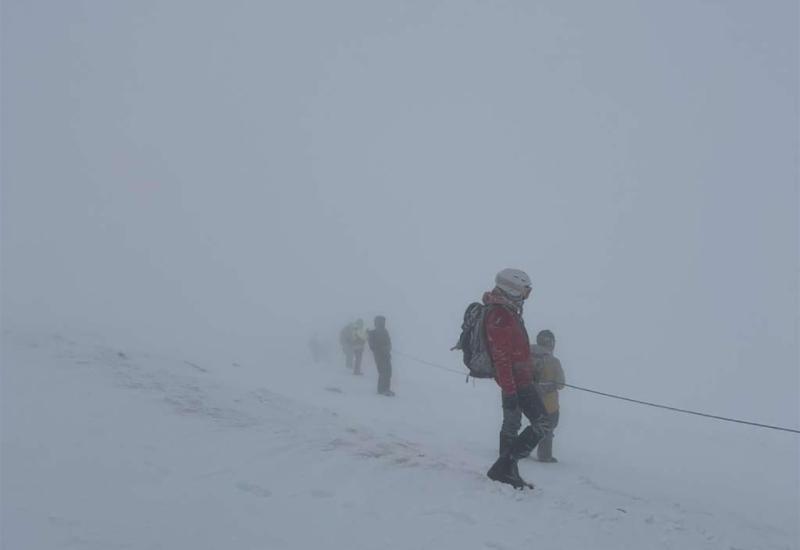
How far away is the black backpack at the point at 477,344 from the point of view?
25.1 ft

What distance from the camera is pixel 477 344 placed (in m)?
7.71

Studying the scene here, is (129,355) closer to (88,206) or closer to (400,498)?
(400,498)

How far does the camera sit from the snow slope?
18.8ft

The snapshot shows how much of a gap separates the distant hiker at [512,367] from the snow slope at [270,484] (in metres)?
0.47

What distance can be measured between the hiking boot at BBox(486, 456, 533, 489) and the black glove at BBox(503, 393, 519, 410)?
0.71 m

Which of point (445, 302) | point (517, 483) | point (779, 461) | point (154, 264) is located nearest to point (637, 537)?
point (517, 483)

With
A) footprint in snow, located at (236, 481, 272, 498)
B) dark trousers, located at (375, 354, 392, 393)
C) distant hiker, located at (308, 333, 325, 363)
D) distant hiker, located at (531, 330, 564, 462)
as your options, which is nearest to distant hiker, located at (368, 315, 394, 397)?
dark trousers, located at (375, 354, 392, 393)

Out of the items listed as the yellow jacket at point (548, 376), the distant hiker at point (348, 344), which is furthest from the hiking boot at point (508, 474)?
the distant hiker at point (348, 344)

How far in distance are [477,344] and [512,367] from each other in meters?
0.51

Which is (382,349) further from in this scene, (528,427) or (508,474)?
(528,427)

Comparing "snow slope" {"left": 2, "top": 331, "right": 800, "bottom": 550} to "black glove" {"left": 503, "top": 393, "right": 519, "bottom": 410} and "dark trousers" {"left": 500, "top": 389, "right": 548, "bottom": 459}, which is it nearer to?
"dark trousers" {"left": 500, "top": 389, "right": 548, "bottom": 459}

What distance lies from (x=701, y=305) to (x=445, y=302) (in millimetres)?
59025

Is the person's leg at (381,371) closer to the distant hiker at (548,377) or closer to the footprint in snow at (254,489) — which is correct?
the distant hiker at (548,377)

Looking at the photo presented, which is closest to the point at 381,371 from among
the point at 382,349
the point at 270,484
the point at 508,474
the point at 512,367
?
the point at 382,349
